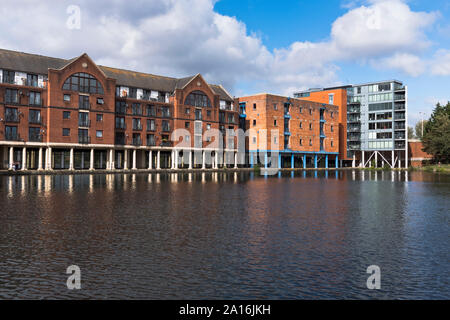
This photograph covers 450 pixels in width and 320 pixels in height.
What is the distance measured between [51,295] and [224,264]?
4.09 meters

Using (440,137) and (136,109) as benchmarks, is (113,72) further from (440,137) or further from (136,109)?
(440,137)

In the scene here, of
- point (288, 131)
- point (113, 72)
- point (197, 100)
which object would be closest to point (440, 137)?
point (288, 131)

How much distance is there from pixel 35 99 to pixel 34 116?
102 inches

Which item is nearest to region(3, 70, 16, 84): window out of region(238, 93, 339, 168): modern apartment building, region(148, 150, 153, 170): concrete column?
region(148, 150, 153, 170): concrete column

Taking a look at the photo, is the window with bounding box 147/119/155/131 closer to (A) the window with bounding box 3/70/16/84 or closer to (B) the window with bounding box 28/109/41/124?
(B) the window with bounding box 28/109/41/124

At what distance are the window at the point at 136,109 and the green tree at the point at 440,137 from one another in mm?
63417

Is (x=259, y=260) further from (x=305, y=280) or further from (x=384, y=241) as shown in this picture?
(x=384, y=241)

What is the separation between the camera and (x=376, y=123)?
112 meters

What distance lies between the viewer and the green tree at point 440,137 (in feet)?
299

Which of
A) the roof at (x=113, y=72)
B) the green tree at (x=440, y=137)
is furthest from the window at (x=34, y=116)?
the green tree at (x=440, y=137)

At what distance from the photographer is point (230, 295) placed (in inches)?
330

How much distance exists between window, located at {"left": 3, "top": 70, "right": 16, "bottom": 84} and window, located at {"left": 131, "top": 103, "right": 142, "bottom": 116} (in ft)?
65.0

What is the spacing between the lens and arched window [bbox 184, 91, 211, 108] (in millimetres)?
81500
